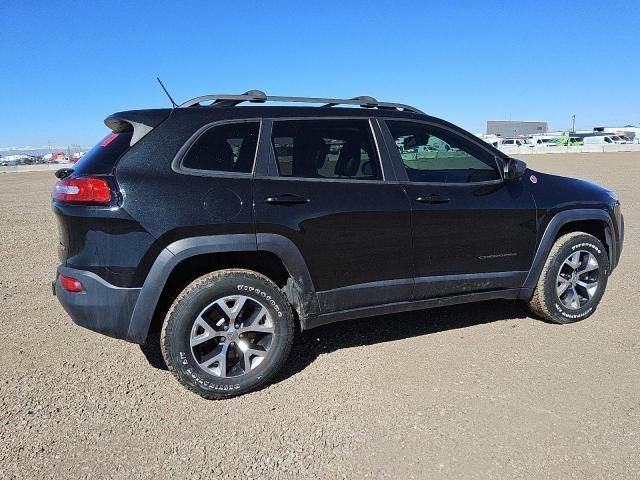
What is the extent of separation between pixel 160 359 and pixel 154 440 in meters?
1.07

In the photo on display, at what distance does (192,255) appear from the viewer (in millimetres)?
2980

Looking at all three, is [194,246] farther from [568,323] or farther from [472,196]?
[568,323]

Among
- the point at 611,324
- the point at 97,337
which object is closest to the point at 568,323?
the point at 611,324

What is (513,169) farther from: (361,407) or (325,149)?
(361,407)

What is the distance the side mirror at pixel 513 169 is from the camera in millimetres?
3854

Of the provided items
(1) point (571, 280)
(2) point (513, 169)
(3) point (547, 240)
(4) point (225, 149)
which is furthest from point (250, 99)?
(1) point (571, 280)

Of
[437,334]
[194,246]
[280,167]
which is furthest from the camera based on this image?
[437,334]

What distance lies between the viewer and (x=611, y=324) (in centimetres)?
421

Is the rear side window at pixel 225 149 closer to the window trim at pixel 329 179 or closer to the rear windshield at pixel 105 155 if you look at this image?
the window trim at pixel 329 179

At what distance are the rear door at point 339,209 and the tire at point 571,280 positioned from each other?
53.3 inches

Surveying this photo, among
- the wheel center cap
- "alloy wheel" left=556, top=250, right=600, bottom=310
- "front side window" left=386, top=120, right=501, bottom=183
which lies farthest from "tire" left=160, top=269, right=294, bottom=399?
"alloy wheel" left=556, top=250, right=600, bottom=310

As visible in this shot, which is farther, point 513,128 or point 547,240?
point 513,128

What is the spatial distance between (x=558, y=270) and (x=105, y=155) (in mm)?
3582

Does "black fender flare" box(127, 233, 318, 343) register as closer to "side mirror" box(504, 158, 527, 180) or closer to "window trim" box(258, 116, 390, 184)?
"window trim" box(258, 116, 390, 184)
